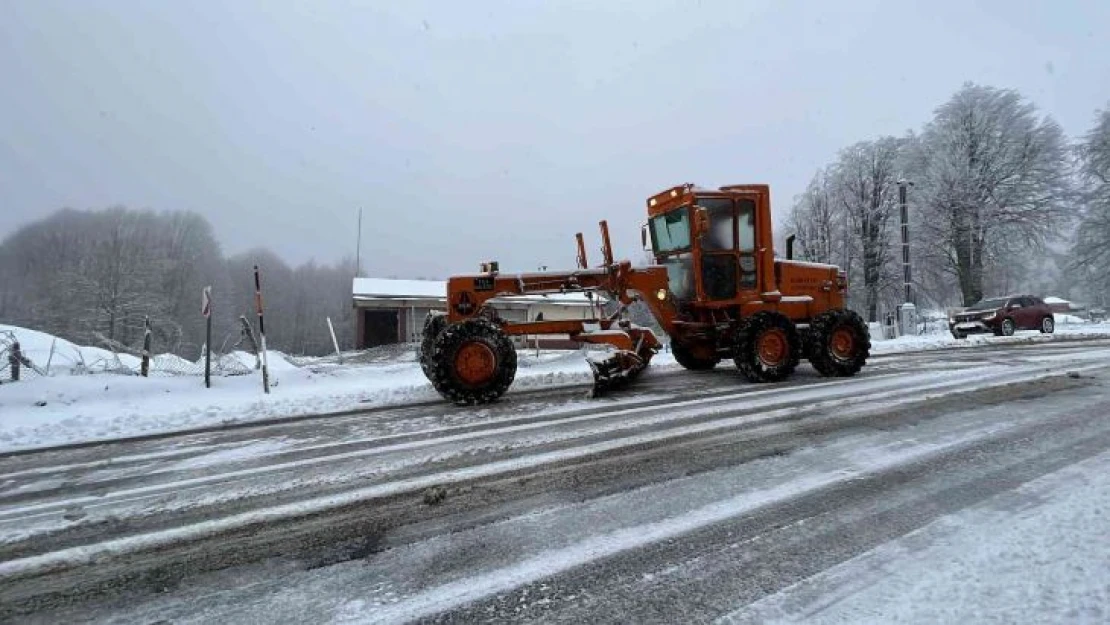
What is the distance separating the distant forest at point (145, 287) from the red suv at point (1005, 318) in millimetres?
39277

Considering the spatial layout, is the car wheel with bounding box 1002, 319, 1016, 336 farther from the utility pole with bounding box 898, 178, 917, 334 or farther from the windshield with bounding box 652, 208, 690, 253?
the windshield with bounding box 652, 208, 690, 253

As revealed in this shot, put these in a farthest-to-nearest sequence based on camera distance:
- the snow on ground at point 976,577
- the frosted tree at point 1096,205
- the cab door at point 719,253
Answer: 1. the frosted tree at point 1096,205
2. the cab door at point 719,253
3. the snow on ground at point 976,577

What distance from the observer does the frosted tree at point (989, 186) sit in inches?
1115

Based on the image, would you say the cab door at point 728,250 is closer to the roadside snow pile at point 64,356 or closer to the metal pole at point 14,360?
the roadside snow pile at point 64,356

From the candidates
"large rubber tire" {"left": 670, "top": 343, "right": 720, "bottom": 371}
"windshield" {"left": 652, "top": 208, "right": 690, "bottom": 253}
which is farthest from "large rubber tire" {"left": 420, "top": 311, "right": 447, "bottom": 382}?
"large rubber tire" {"left": 670, "top": 343, "right": 720, "bottom": 371}

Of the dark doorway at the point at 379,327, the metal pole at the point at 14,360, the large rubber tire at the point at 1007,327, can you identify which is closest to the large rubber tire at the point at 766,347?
the metal pole at the point at 14,360

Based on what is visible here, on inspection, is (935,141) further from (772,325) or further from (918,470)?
(918,470)

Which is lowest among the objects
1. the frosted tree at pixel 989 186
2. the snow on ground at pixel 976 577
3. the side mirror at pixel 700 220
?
the snow on ground at pixel 976 577

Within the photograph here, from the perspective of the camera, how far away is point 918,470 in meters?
3.73

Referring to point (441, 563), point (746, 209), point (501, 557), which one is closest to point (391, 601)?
point (441, 563)

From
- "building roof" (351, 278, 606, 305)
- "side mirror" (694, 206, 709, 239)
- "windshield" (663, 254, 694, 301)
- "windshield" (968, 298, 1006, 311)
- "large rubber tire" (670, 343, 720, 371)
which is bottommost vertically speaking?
"large rubber tire" (670, 343, 720, 371)

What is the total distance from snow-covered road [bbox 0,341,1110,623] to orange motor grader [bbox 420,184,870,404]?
158 cm

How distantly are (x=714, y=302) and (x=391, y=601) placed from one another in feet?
23.2

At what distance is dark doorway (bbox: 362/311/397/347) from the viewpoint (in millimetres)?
31222
